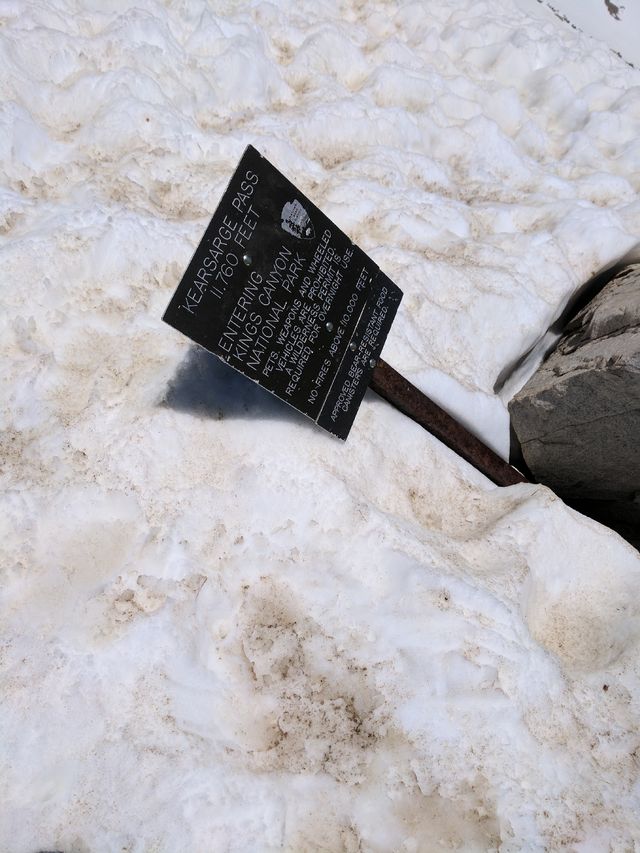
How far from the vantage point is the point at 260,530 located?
8.49 feet

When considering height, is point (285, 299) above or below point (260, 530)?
above

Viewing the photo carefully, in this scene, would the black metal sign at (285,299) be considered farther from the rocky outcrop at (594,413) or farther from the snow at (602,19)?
the snow at (602,19)

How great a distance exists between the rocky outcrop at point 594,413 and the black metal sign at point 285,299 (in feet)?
3.81

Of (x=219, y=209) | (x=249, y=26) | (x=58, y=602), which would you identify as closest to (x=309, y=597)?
(x=58, y=602)

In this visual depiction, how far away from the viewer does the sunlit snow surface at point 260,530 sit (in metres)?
2.03

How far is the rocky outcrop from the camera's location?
3.27 metres

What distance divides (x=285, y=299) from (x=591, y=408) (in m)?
1.88

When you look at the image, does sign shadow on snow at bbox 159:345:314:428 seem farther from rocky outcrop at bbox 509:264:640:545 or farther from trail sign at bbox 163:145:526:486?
rocky outcrop at bbox 509:264:640:545

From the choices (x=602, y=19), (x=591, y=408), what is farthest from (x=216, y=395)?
(x=602, y=19)

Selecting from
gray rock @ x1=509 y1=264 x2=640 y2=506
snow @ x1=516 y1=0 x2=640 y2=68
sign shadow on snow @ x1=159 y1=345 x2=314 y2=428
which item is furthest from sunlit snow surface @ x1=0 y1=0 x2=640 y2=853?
snow @ x1=516 y1=0 x2=640 y2=68

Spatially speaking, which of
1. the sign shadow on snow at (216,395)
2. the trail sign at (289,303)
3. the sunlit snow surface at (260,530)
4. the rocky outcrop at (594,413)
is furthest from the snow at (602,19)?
the sign shadow on snow at (216,395)

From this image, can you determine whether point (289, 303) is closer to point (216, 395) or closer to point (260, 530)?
point (216, 395)

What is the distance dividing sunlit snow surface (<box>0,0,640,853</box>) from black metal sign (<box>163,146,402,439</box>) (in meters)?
0.30

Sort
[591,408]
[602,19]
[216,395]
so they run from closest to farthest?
[216,395] → [591,408] → [602,19]
